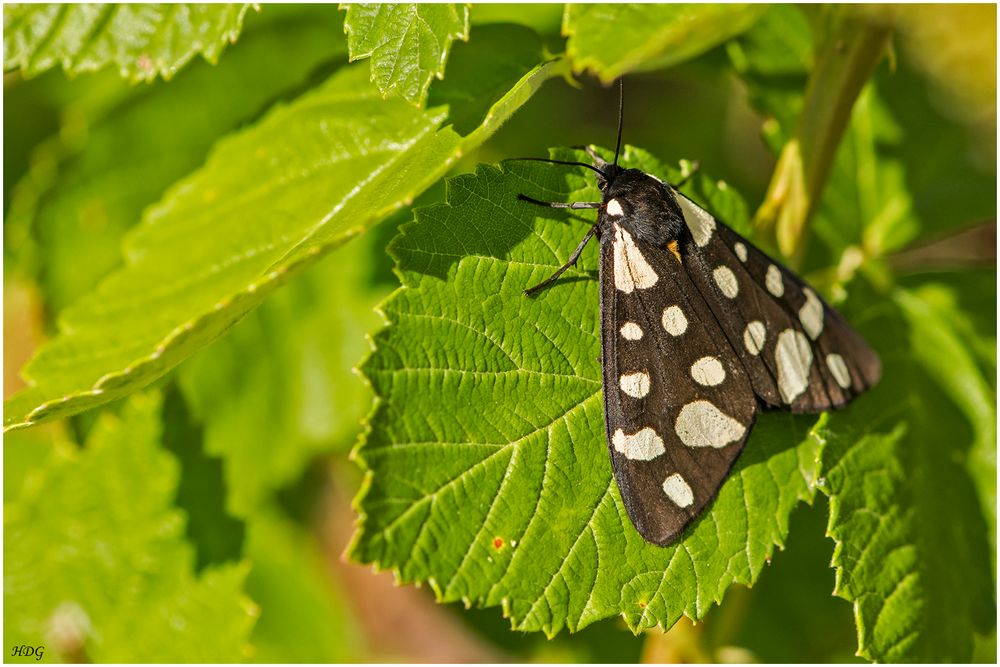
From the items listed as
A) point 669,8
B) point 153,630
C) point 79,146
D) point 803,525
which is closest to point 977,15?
point 803,525

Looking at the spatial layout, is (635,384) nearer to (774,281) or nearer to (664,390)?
(664,390)

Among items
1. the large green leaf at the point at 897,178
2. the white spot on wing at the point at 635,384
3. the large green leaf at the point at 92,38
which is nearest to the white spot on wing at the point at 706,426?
the white spot on wing at the point at 635,384

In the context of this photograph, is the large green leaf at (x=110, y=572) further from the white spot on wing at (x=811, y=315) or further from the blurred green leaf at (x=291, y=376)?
the white spot on wing at (x=811, y=315)

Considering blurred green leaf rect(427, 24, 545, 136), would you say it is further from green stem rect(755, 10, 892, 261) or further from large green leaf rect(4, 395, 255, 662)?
large green leaf rect(4, 395, 255, 662)

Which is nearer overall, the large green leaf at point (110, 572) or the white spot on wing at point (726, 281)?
the white spot on wing at point (726, 281)

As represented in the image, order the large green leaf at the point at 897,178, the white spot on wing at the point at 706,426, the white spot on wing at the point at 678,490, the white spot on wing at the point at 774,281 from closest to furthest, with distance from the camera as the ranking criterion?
1. the white spot on wing at the point at 678,490
2. the white spot on wing at the point at 706,426
3. the white spot on wing at the point at 774,281
4. the large green leaf at the point at 897,178

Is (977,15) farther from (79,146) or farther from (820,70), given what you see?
(79,146)
